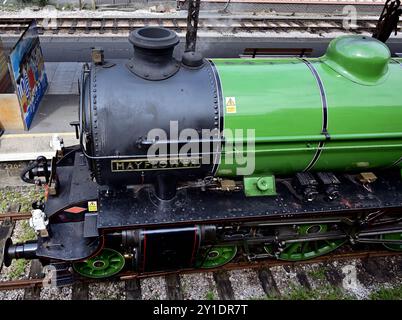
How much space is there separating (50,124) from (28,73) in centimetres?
119

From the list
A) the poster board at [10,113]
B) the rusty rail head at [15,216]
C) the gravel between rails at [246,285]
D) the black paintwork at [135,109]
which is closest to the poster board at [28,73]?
the poster board at [10,113]

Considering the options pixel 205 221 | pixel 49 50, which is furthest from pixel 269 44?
pixel 205 221

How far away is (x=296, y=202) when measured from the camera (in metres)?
5.52

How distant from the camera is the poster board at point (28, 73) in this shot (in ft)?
26.3

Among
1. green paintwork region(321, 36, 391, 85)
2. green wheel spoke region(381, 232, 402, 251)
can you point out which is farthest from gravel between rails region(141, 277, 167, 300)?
green paintwork region(321, 36, 391, 85)

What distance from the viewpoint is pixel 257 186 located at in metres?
5.51

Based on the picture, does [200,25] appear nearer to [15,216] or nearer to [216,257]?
[15,216]

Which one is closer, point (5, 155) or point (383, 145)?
point (383, 145)

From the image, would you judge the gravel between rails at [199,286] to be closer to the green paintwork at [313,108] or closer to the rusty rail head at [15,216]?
the green paintwork at [313,108]

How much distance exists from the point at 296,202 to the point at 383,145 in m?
1.39

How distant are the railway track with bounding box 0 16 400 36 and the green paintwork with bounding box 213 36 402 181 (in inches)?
349
